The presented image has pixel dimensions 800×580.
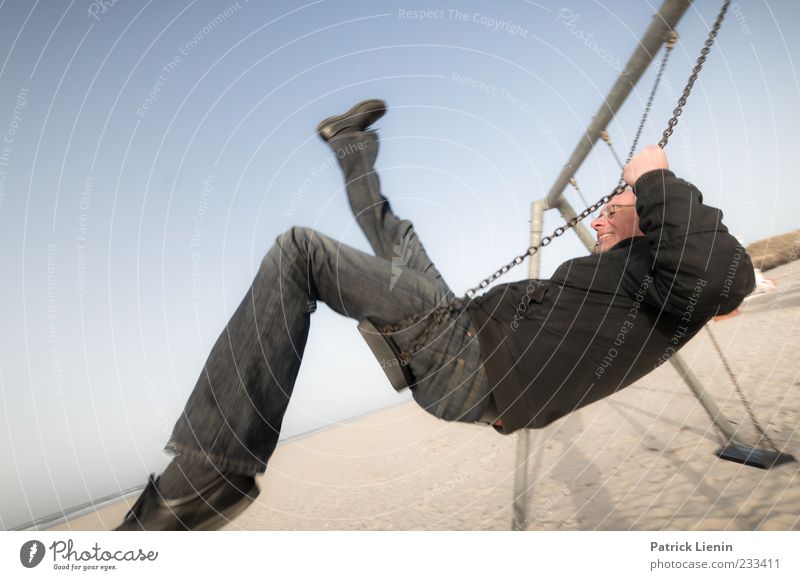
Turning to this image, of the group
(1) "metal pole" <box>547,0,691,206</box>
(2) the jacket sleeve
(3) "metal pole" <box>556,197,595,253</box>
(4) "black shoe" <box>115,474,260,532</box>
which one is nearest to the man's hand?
(2) the jacket sleeve

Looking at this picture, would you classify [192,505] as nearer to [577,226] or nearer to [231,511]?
[231,511]

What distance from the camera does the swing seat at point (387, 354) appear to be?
148cm

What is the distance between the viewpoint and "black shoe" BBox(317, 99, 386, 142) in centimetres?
172

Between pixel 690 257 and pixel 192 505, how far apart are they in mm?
1555

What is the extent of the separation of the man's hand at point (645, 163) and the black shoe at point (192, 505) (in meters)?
1.59

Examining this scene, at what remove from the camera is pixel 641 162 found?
164 cm

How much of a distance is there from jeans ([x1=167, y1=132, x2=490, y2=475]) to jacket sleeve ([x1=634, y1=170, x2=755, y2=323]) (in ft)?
2.04

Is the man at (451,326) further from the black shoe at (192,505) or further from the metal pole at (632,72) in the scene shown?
the metal pole at (632,72)

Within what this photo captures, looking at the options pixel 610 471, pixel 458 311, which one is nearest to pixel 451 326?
pixel 458 311

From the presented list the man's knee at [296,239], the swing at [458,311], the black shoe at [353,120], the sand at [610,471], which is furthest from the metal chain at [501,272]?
the sand at [610,471]

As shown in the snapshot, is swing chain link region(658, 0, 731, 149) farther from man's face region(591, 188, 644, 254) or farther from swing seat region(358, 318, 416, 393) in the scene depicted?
swing seat region(358, 318, 416, 393)
